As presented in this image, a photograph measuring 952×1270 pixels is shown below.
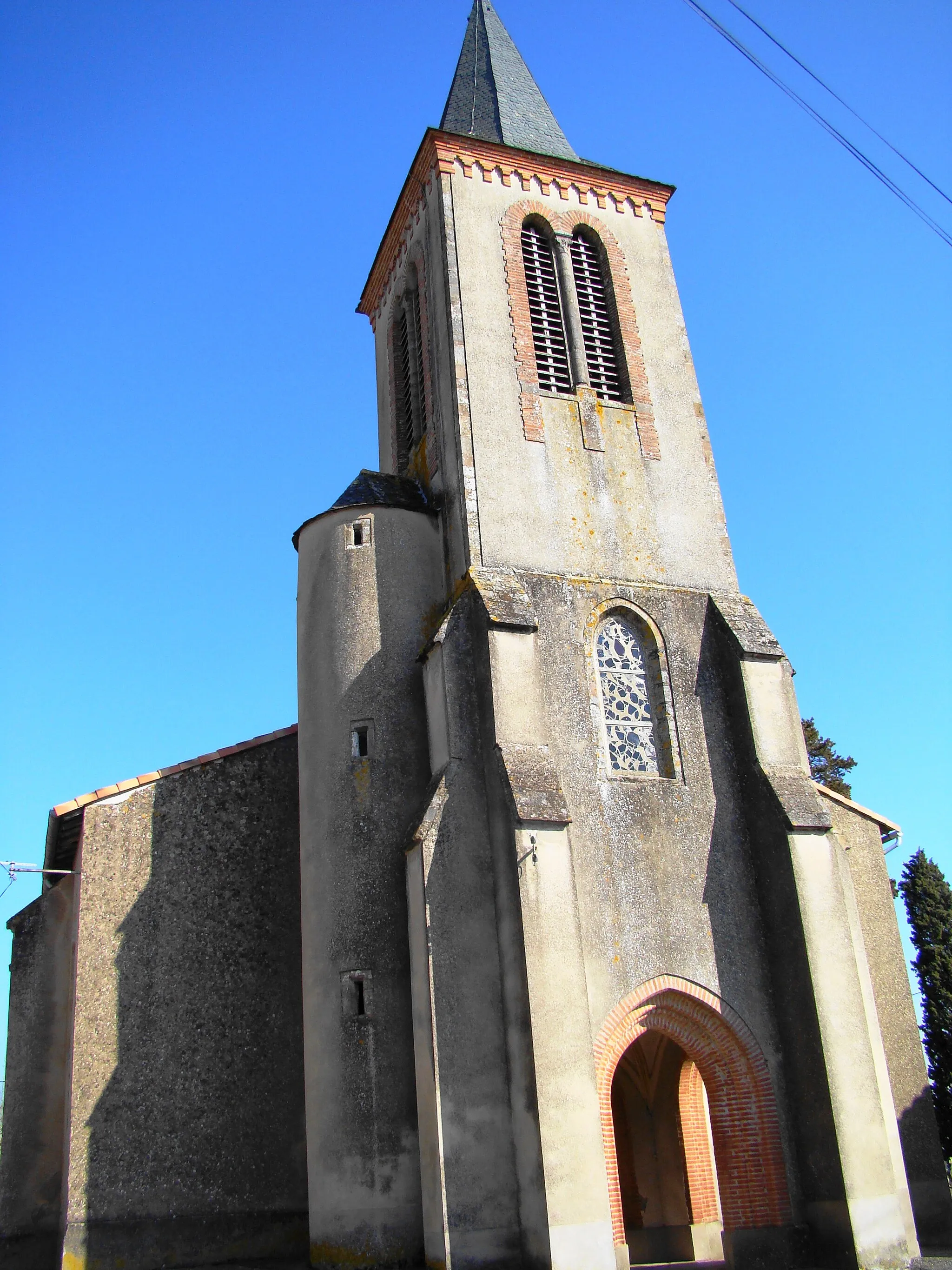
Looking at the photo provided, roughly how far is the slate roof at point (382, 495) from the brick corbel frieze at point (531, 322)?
2.06 metres

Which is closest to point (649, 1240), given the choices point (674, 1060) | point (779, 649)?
point (674, 1060)

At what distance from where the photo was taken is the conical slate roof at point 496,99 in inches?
790

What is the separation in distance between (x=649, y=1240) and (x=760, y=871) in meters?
7.11

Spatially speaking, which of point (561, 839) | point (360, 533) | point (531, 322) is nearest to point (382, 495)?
point (360, 533)

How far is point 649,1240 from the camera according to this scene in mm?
16891

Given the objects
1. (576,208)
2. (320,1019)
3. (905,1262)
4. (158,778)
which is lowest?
(905,1262)

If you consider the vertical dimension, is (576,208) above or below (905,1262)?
above

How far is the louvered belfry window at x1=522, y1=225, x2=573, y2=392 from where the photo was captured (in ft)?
57.1

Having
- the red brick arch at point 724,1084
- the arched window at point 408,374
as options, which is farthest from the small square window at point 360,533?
the red brick arch at point 724,1084

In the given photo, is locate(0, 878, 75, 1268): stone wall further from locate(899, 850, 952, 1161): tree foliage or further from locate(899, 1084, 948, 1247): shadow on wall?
locate(899, 850, 952, 1161): tree foliage

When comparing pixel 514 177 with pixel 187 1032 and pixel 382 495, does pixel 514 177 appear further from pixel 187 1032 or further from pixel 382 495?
pixel 187 1032

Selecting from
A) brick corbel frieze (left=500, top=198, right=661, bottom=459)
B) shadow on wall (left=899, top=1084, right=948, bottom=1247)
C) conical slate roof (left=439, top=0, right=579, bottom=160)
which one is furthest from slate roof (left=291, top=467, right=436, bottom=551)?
shadow on wall (left=899, top=1084, right=948, bottom=1247)

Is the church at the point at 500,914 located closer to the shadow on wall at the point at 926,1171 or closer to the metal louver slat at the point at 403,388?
the shadow on wall at the point at 926,1171

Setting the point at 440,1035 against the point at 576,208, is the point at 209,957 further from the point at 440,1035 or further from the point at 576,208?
the point at 576,208
